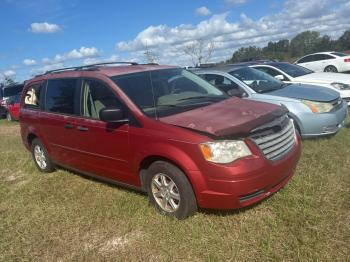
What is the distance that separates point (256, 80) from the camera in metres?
8.27

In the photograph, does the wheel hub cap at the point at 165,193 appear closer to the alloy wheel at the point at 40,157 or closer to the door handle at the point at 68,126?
the door handle at the point at 68,126

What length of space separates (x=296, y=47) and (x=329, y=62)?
52.8 metres

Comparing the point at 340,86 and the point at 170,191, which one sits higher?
the point at 340,86

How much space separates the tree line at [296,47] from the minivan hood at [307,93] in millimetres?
37052

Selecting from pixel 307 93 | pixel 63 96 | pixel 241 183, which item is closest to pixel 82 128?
pixel 63 96

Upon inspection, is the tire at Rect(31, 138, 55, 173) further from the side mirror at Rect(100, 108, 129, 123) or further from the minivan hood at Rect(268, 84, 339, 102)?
the minivan hood at Rect(268, 84, 339, 102)

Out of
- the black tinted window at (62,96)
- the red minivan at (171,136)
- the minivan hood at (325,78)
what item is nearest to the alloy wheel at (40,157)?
the red minivan at (171,136)

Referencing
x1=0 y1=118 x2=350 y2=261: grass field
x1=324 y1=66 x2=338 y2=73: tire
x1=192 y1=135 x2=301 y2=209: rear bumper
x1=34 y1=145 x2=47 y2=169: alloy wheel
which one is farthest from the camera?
x1=324 y1=66 x2=338 y2=73: tire

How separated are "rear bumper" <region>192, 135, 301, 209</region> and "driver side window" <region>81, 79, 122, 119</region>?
1.61m

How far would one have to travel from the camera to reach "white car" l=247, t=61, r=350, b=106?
9633mm

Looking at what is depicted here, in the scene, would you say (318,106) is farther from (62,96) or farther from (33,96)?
(33,96)

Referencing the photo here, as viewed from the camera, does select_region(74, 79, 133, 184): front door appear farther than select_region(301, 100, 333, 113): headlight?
No

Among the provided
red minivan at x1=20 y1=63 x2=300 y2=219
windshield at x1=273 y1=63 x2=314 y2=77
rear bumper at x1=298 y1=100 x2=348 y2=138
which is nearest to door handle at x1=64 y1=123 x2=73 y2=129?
red minivan at x1=20 y1=63 x2=300 y2=219

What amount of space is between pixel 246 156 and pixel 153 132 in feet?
3.53
